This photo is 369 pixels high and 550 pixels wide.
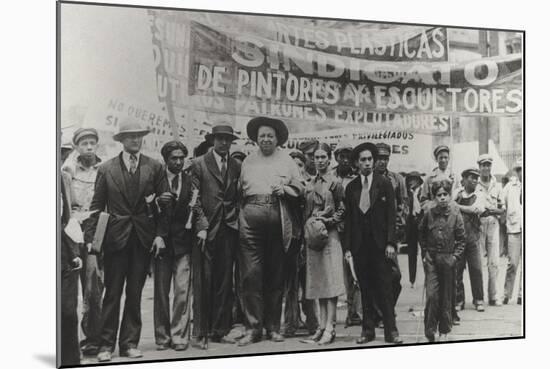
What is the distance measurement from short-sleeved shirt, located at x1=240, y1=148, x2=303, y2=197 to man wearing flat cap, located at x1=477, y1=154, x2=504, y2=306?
1.54 m

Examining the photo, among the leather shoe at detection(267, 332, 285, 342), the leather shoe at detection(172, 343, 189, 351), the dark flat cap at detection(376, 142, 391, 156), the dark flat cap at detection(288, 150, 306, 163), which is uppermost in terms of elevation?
the dark flat cap at detection(376, 142, 391, 156)

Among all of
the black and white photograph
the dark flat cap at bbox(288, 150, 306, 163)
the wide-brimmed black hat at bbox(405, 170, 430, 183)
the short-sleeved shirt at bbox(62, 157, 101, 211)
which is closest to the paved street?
the black and white photograph

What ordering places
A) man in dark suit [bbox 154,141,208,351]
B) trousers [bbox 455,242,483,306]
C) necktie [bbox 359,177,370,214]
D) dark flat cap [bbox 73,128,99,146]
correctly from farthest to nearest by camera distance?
trousers [bbox 455,242,483,306], necktie [bbox 359,177,370,214], man in dark suit [bbox 154,141,208,351], dark flat cap [bbox 73,128,99,146]

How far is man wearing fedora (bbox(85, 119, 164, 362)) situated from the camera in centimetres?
591

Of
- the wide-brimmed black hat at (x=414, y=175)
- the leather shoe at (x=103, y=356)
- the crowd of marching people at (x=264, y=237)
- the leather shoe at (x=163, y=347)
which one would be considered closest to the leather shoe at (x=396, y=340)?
the crowd of marching people at (x=264, y=237)

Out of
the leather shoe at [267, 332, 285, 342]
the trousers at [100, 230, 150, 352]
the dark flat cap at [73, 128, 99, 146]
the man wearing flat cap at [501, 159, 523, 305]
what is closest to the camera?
the dark flat cap at [73, 128, 99, 146]

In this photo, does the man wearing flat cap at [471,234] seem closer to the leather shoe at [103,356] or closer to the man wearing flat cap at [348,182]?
the man wearing flat cap at [348,182]

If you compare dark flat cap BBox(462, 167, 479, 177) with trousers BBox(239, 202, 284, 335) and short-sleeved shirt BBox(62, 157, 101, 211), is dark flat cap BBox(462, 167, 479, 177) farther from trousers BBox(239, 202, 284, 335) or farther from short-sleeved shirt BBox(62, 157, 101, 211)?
short-sleeved shirt BBox(62, 157, 101, 211)

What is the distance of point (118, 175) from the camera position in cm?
593

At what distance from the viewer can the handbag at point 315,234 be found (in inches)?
249

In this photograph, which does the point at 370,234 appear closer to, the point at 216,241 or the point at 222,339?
the point at 216,241

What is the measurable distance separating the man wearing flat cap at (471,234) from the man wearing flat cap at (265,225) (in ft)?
4.41

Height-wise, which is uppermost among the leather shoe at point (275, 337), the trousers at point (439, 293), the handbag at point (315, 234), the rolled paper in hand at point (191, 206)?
the rolled paper in hand at point (191, 206)

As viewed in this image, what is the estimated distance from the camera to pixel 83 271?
19.2 feet
